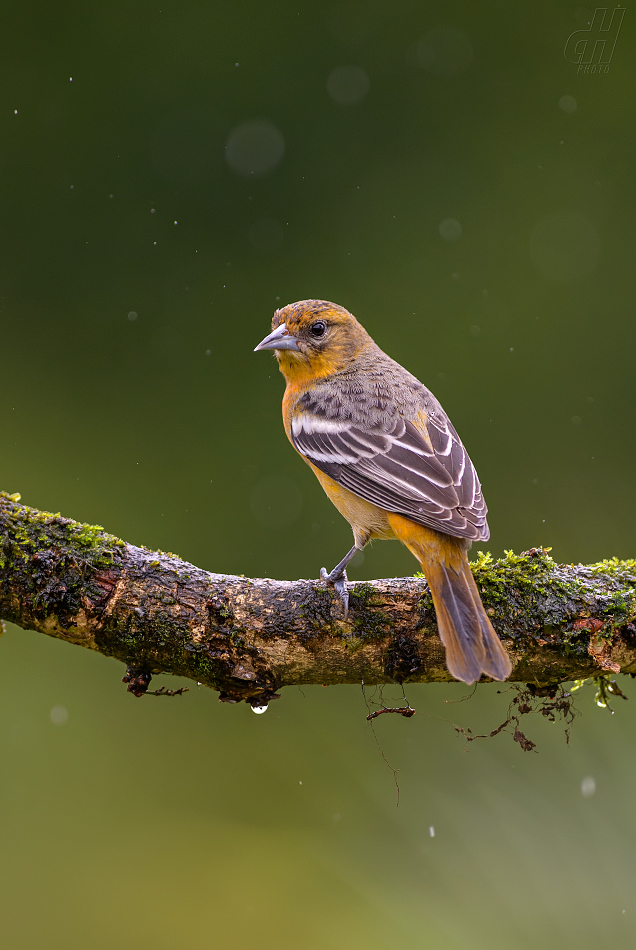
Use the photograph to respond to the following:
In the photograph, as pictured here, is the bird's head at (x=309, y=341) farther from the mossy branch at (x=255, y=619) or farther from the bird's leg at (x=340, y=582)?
the mossy branch at (x=255, y=619)

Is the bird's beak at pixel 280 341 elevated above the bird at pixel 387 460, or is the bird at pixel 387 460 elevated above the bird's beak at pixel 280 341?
the bird's beak at pixel 280 341

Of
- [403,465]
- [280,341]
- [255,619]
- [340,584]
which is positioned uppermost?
[280,341]

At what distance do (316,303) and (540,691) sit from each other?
2.04 metres

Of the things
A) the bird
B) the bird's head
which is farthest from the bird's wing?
the bird's head

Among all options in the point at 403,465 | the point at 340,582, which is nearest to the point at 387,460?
the point at 403,465

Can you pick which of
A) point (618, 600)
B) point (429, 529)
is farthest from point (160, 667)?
point (618, 600)

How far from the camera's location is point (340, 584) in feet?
9.12

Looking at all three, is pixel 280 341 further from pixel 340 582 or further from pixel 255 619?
pixel 255 619

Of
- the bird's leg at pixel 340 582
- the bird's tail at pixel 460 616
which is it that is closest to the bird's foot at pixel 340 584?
the bird's leg at pixel 340 582

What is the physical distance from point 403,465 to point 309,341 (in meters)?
0.97

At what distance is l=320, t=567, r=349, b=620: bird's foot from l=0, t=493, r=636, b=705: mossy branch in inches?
1.0

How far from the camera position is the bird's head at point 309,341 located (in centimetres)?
380

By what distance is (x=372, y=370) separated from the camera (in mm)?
3764

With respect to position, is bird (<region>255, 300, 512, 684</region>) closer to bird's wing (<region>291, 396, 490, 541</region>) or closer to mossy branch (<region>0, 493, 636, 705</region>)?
bird's wing (<region>291, 396, 490, 541</region>)
